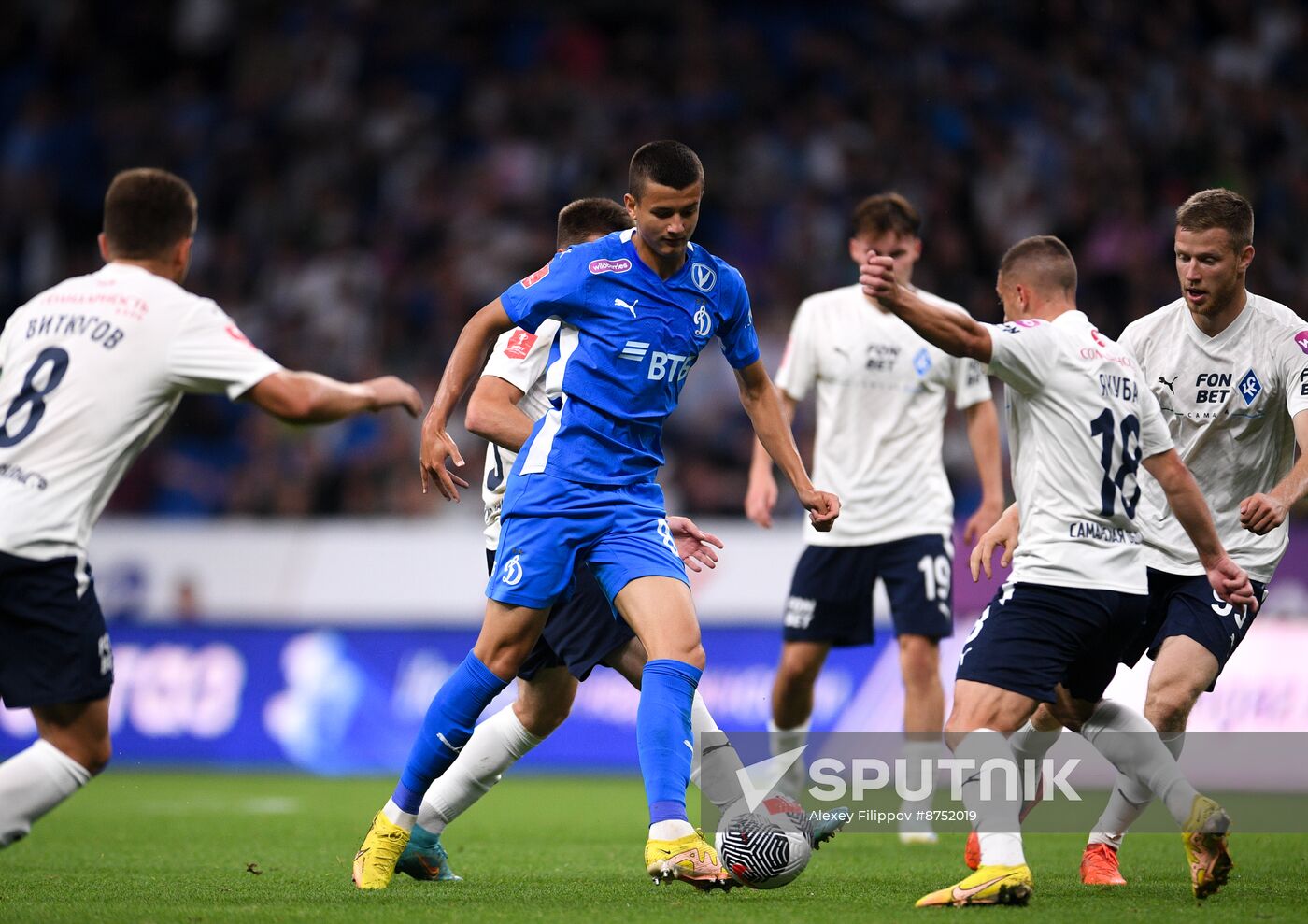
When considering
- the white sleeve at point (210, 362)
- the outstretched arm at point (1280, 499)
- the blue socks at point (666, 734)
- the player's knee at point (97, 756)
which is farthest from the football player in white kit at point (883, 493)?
the player's knee at point (97, 756)

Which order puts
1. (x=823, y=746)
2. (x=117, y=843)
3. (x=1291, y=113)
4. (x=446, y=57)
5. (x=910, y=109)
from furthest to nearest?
(x=446, y=57), (x=910, y=109), (x=1291, y=113), (x=823, y=746), (x=117, y=843)

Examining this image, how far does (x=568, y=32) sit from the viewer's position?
1900 cm

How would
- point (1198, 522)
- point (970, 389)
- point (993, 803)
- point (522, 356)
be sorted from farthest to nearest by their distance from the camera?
point (970, 389) < point (522, 356) < point (1198, 522) < point (993, 803)

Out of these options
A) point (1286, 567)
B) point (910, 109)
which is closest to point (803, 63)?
point (910, 109)

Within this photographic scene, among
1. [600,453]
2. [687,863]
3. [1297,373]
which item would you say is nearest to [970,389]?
[1297,373]

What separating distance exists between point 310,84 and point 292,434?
5.52 m

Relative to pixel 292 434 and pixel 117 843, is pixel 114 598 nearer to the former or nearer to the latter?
pixel 292 434

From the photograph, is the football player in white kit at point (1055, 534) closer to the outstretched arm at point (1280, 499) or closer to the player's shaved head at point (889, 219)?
the outstretched arm at point (1280, 499)

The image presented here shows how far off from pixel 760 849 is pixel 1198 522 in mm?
1931

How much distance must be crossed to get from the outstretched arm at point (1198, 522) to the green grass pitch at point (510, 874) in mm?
1072

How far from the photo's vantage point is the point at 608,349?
5.63 meters

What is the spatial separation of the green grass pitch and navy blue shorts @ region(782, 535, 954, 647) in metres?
1.04

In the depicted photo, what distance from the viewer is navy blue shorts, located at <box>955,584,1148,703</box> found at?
17.4 feet

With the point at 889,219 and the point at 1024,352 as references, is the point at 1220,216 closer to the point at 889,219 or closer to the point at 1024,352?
the point at 1024,352
